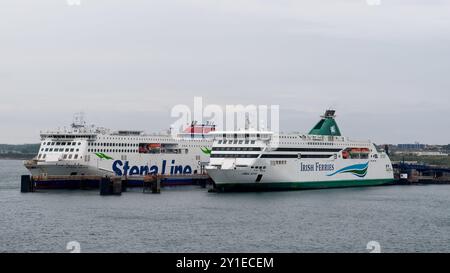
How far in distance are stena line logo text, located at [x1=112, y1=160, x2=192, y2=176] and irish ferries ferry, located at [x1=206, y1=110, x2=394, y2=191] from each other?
9952 mm

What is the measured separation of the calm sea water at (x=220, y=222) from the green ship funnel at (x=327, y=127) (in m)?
13.8

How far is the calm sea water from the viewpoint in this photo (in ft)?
114

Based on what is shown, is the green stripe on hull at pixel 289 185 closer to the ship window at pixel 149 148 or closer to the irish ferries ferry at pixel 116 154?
the irish ferries ferry at pixel 116 154

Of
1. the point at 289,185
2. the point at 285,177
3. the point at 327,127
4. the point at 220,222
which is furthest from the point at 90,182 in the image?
the point at 220,222

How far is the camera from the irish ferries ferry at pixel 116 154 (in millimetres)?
69188

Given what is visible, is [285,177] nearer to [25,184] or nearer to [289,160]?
[289,160]

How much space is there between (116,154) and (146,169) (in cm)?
392

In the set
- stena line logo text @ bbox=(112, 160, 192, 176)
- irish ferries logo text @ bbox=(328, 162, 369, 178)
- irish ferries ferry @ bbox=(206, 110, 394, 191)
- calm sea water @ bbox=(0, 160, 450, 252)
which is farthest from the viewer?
irish ferries logo text @ bbox=(328, 162, 369, 178)

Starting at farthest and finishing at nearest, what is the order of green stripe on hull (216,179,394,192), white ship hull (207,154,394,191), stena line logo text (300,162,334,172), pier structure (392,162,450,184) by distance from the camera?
pier structure (392,162,450,184) < stena line logo text (300,162,334,172) < green stripe on hull (216,179,394,192) < white ship hull (207,154,394,191)

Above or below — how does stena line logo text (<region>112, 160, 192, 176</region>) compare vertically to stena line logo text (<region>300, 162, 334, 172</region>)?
below

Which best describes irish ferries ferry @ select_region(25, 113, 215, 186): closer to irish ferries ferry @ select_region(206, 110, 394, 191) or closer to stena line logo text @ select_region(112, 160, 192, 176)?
stena line logo text @ select_region(112, 160, 192, 176)

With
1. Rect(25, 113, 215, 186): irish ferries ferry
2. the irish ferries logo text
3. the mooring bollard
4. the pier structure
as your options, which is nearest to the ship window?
Rect(25, 113, 215, 186): irish ferries ferry

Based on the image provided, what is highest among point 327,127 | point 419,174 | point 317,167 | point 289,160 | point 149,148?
point 327,127

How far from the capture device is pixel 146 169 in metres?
75.2
